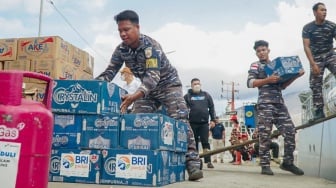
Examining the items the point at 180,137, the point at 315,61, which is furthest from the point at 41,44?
the point at 315,61

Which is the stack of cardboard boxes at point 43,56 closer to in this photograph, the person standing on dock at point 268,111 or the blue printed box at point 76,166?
the blue printed box at point 76,166

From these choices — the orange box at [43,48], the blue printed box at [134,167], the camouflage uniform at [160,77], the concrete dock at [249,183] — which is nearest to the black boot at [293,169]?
the concrete dock at [249,183]

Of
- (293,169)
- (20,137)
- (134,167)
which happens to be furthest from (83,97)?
(293,169)

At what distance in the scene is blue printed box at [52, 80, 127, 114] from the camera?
130 inches

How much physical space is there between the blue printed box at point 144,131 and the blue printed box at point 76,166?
0.86 feet

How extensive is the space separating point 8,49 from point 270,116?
11.6 ft

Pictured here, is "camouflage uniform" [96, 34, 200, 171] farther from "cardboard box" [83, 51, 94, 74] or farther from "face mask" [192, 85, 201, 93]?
"face mask" [192, 85, 201, 93]

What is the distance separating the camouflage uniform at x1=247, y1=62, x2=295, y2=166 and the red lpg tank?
3393 mm

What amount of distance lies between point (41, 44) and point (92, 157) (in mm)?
2623

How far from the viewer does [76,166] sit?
3.30 meters

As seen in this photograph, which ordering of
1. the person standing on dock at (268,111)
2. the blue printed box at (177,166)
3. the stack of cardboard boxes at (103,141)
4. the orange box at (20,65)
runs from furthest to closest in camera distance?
the orange box at (20,65), the person standing on dock at (268,111), the blue printed box at (177,166), the stack of cardboard boxes at (103,141)

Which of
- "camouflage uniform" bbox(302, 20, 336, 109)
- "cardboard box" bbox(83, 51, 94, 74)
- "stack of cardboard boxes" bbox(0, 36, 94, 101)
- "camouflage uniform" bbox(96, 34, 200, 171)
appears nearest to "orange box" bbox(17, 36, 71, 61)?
"stack of cardboard boxes" bbox(0, 36, 94, 101)

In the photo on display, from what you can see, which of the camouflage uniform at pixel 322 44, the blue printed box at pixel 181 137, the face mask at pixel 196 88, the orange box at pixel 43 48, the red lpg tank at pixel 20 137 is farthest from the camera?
the face mask at pixel 196 88

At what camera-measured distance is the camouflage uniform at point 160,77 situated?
3373 millimetres
